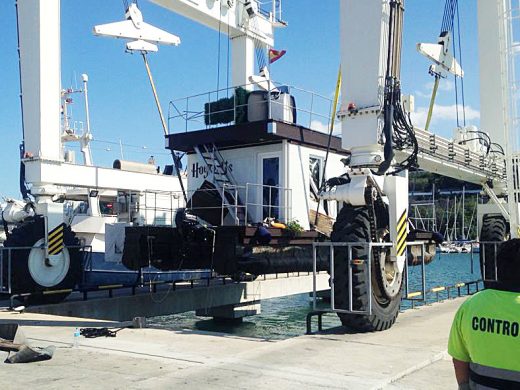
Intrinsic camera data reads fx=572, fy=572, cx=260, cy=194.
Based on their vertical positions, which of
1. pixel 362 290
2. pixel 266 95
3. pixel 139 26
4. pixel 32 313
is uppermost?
pixel 139 26

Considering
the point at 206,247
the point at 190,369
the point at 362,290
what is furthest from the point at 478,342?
the point at 206,247

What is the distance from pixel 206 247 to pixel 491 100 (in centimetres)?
972

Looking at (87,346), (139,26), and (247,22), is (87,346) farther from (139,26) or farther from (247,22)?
(247,22)

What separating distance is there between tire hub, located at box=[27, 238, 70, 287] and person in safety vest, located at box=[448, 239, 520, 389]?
10.9 meters

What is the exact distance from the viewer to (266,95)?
44.3ft

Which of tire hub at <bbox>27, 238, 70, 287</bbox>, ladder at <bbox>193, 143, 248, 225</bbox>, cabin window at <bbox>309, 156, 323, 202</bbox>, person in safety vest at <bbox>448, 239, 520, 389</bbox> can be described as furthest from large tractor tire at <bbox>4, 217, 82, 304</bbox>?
person in safety vest at <bbox>448, 239, 520, 389</bbox>

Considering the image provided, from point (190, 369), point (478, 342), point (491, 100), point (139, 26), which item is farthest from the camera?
point (491, 100)

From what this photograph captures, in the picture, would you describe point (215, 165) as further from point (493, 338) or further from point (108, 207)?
point (108, 207)

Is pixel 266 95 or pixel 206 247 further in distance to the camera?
pixel 266 95

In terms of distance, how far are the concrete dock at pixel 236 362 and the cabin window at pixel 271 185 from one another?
463cm

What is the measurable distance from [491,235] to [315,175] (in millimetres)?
4799

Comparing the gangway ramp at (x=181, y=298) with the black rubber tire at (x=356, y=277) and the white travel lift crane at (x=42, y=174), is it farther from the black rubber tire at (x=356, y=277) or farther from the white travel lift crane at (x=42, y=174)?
the black rubber tire at (x=356, y=277)

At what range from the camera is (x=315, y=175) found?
14.2m

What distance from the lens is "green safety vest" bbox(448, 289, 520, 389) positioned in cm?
266
